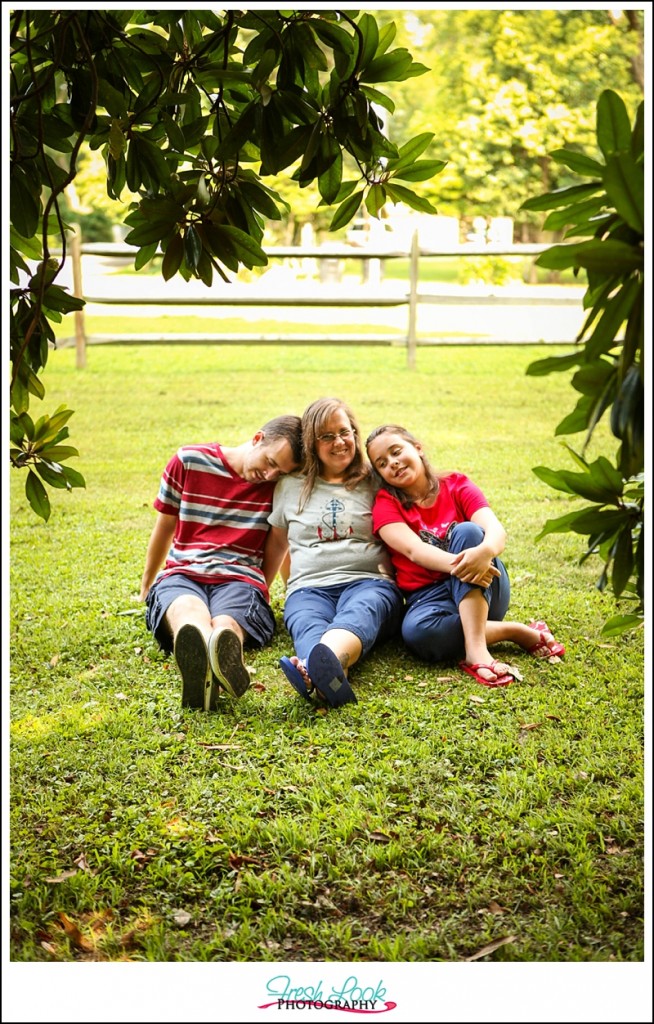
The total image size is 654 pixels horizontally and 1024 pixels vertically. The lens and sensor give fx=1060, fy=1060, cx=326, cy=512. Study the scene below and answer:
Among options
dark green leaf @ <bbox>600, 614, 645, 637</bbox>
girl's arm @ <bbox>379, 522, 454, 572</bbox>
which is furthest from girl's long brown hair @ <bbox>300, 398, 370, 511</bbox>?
dark green leaf @ <bbox>600, 614, 645, 637</bbox>

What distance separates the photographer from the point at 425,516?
9.92 ft

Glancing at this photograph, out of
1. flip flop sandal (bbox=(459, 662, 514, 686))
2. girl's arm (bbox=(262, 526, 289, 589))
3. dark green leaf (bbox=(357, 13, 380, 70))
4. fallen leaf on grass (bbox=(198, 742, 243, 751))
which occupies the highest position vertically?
dark green leaf (bbox=(357, 13, 380, 70))

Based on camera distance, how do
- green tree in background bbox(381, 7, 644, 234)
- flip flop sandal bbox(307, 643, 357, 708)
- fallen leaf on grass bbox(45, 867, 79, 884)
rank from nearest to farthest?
fallen leaf on grass bbox(45, 867, 79, 884), flip flop sandal bbox(307, 643, 357, 708), green tree in background bbox(381, 7, 644, 234)

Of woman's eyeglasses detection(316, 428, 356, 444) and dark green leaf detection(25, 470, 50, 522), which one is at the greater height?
woman's eyeglasses detection(316, 428, 356, 444)

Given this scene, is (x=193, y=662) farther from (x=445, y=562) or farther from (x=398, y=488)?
(x=398, y=488)

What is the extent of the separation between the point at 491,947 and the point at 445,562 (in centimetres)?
132

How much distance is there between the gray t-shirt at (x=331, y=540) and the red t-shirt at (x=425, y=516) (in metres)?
0.06

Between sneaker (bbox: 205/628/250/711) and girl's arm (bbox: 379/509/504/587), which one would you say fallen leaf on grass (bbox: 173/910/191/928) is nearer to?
sneaker (bbox: 205/628/250/711)

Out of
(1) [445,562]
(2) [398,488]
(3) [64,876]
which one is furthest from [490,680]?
(3) [64,876]

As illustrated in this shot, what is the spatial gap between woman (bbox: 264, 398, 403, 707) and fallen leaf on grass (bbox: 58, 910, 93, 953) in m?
1.19

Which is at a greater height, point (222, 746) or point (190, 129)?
point (190, 129)

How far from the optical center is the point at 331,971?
4.50 feet

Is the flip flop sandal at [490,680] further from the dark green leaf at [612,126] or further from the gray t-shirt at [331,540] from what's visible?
the dark green leaf at [612,126]

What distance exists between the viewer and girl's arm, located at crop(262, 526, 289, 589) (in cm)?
322
